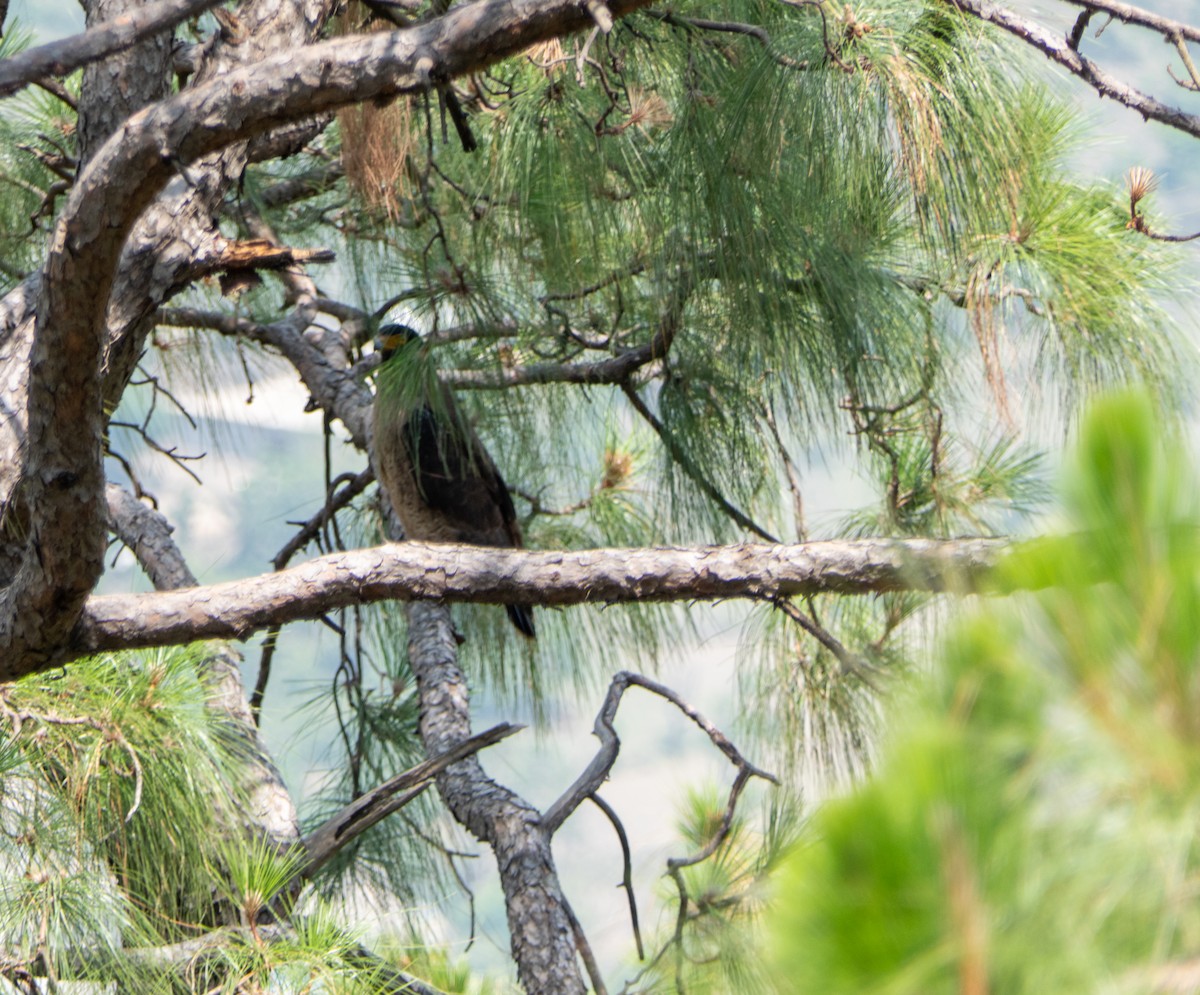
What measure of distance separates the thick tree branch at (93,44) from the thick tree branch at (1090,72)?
2.43ft

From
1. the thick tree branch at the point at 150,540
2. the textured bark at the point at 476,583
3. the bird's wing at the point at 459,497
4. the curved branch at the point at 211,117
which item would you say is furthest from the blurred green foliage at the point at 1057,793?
the bird's wing at the point at 459,497

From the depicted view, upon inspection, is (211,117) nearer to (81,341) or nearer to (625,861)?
(81,341)

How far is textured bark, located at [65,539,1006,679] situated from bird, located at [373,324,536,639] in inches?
25.5

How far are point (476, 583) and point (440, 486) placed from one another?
1449mm

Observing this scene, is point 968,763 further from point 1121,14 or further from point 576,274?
point 576,274

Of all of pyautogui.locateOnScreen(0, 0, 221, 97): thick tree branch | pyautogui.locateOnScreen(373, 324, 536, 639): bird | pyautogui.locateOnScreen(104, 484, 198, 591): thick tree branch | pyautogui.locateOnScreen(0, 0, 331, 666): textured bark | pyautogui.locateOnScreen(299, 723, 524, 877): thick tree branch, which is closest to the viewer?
pyautogui.locateOnScreen(0, 0, 221, 97): thick tree branch

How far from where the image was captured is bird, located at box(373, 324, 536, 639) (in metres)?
2.01

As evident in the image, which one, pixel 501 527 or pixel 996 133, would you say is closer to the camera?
pixel 996 133

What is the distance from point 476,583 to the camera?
1035 mm

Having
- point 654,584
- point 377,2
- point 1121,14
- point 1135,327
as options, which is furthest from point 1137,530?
point 1135,327

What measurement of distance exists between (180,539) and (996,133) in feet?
24.5

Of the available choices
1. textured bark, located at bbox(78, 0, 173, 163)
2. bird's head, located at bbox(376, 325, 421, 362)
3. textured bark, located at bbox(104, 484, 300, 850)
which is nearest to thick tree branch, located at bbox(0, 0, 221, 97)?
textured bark, located at bbox(78, 0, 173, 163)

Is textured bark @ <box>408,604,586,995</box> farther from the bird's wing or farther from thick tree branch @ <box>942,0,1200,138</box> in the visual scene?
thick tree branch @ <box>942,0,1200,138</box>

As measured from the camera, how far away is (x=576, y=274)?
148cm
